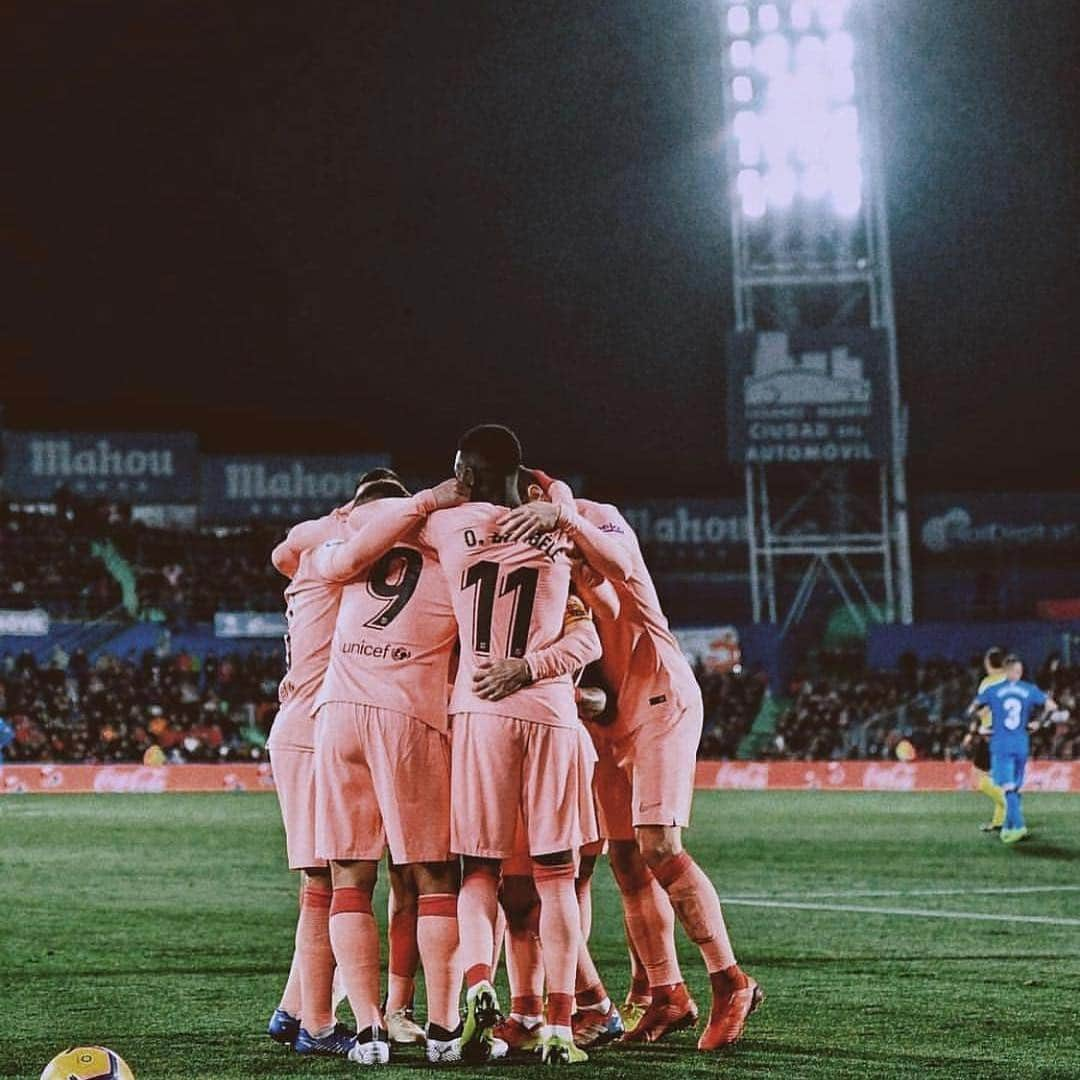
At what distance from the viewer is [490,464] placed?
22.4ft

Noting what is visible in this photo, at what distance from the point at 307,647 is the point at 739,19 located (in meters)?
37.9

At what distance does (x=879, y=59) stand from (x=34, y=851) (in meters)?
→ 31.6

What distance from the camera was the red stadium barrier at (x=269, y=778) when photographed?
106 feet

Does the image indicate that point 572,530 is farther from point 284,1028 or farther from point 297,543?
point 284,1028

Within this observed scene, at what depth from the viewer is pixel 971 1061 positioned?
664 centimetres

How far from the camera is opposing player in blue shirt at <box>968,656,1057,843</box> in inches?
756

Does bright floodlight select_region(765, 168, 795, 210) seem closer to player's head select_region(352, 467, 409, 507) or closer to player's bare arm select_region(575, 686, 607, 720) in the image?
player's head select_region(352, 467, 409, 507)

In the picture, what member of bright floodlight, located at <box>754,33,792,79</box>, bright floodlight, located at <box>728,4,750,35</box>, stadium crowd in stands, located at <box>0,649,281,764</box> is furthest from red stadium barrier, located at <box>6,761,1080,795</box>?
bright floodlight, located at <box>728,4,750,35</box>

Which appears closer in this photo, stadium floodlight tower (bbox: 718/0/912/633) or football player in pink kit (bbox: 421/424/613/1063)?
football player in pink kit (bbox: 421/424/613/1063)

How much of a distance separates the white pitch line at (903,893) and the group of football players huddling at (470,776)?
6.50 meters

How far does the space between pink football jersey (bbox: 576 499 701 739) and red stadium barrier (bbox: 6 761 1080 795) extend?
24.9m

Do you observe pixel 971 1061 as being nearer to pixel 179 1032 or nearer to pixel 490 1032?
pixel 490 1032

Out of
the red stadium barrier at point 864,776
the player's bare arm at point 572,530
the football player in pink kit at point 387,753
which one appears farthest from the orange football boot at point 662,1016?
the red stadium barrier at point 864,776

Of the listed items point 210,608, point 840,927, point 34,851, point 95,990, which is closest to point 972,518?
point 210,608
